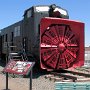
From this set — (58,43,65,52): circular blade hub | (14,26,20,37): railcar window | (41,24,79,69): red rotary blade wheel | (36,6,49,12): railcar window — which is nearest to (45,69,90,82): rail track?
(41,24,79,69): red rotary blade wheel

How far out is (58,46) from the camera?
15.9 meters

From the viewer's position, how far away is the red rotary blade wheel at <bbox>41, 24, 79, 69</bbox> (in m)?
15.6

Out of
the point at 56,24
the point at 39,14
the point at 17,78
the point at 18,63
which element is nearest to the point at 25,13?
the point at 39,14

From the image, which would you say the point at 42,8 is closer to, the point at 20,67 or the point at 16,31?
the point at 16,31

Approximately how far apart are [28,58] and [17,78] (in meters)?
2.36

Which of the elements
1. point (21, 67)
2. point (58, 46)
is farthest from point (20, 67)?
point (58, 46)

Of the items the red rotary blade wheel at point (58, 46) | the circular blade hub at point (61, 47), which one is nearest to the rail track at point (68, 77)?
the red rotary blade wheel at point (58, 46)

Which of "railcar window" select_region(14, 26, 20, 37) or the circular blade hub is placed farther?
"railcar window" select_region(14, 26, 20, 37)

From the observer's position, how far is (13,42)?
22.2 meters

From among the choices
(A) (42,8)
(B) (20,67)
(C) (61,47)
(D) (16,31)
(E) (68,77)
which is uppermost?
(A) (42,8)

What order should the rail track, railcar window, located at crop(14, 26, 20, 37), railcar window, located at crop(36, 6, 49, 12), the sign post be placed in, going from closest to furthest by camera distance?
the sign post → the rail track → railcar window, located at crop(36, 6, 49, 12) → railcar window, located at crop(14, 26, 20, 37)

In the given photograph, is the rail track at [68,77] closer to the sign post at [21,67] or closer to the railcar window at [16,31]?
the sign post at [21,67]

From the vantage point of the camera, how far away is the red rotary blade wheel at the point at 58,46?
15617 millimetres

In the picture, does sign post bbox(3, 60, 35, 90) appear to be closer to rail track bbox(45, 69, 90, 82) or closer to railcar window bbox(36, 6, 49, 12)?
rail track bbox(45, 69, 90, 82)
